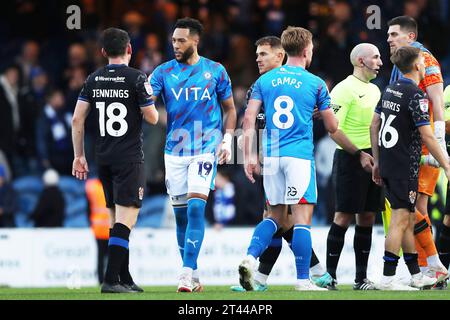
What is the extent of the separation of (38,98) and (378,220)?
6.30 m

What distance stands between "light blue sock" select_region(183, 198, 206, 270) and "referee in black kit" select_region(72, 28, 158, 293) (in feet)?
1.69

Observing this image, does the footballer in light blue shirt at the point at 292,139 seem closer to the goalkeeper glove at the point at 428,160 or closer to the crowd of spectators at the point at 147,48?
the goalkeeper glove at the point at 428,160

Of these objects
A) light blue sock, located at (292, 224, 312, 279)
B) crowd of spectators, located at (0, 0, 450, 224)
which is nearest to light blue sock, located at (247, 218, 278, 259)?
light blue sock, located at (292, 224, 312, 279)

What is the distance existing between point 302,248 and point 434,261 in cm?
166

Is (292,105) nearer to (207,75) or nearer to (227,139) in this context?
(227,139)

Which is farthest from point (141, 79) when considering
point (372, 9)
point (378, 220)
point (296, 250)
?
point (372, 9)

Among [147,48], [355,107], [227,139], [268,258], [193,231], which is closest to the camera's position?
[193,231]

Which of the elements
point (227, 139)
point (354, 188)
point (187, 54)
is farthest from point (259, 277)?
point (187, 54)

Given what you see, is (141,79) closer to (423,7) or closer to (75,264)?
(75,264)

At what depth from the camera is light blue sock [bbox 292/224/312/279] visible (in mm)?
11109

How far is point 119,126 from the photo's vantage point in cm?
1129

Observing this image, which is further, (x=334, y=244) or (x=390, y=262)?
(x=334, y=244)

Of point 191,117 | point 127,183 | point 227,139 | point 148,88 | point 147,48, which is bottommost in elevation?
point 127,183

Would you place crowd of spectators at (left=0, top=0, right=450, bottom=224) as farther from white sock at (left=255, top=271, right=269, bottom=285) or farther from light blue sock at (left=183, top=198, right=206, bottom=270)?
light blue sock at (left=183, top=198, right=206, bottom=270)
